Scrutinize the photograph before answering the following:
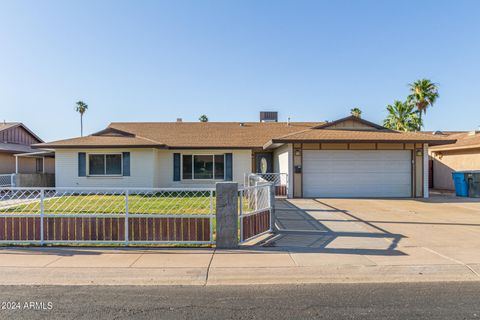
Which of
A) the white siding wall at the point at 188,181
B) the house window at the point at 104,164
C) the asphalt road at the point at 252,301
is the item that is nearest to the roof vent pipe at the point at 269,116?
the white siding wall at the point at 188,181

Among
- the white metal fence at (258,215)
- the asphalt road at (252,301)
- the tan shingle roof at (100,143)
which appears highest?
the tan shingle roof at (100,143)

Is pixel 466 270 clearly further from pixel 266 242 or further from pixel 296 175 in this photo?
pixel 296 175

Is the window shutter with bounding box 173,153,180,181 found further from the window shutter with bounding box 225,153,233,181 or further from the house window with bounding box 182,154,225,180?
the window shutter with bounding box 225,153,233,181

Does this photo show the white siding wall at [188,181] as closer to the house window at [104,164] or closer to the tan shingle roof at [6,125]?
the house window at [104,164]

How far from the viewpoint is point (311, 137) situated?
1619 centimetres

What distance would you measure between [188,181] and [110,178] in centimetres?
433

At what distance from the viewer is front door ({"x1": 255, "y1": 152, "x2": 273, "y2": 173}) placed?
20.9 metres

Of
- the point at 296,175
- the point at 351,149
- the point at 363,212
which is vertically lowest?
the point at 363,212

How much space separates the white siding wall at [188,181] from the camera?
19.3 metres

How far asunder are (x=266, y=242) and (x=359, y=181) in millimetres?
10905

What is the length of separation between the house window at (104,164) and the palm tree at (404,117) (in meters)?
25.4

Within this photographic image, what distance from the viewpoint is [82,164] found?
18156 millimetres

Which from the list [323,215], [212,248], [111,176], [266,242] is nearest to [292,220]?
[323,215]

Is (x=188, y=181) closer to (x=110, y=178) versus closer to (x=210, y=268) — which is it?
(x=110, y=178)
